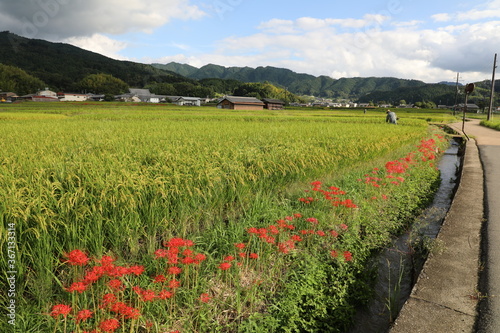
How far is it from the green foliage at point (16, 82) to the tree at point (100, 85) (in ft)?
51.5

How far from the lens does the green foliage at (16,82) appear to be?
2697 inches

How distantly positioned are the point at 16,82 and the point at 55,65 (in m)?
15.6

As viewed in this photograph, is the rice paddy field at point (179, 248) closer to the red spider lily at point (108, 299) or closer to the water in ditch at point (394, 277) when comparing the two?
the red spider lily at point (108, 299)

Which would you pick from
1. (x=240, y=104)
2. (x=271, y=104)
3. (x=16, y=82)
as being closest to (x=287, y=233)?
(x=240, y=104)

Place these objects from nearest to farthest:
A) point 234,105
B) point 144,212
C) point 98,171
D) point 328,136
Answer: point 144,212 → point 98,171 → point 328,136 → point 234,105

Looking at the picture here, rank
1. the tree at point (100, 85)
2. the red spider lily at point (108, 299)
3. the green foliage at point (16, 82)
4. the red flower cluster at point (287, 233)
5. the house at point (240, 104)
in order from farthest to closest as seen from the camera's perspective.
→ 1. the tree at point (100, 85)
2. the green foliage at point (16, 82)
3. the house at point (240, 104)
4. the red flower cluster at point (287, 233)
5. the red spider lily at point (108, 299)

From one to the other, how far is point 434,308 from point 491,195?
178 inches

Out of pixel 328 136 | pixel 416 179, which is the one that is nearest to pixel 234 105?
pixel 328 136

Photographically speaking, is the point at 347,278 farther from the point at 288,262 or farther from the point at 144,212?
the point at 144,212

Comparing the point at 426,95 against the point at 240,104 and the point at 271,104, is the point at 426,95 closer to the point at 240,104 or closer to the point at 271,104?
the point at 271,104

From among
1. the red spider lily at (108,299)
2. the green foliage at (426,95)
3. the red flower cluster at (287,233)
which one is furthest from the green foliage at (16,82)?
the green foliage at (426,95)

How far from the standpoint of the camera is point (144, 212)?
3527 millimetres

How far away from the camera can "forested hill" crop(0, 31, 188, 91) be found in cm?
5769

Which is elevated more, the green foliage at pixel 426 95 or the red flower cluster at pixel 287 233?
the green foliage at pixel 426 95
